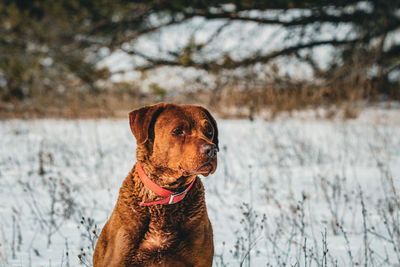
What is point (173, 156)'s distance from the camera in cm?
164

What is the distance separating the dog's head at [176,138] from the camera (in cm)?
157

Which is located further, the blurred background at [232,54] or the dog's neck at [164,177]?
the blurred background at [232,54]

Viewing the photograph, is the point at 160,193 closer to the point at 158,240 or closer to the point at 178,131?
the point at 158,240

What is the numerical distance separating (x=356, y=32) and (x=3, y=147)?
9.37 metres

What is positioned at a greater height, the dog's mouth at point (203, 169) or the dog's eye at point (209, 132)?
the dog's eye at point (209, 132)

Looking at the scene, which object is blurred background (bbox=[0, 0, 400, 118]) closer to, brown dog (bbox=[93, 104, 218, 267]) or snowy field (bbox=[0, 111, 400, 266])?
snowy field (bbox=[0, 111, 400, 266])

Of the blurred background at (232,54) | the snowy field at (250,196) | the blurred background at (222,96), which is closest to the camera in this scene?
the snowy field at (250,196)

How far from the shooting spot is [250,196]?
12.5 feet

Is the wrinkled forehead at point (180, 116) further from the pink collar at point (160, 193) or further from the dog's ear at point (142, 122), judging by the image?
the pink collar at point (160, 193)

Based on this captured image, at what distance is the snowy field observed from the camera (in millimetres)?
2404

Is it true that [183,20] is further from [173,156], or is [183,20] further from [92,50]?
[173,156]

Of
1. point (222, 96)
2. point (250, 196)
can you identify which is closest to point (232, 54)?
point (222, 96)

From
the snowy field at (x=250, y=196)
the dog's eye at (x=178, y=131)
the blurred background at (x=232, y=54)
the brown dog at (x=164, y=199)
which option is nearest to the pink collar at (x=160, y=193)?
the brown dog at (x=164, y=199)

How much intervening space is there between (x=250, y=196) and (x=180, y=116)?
7.92ft
